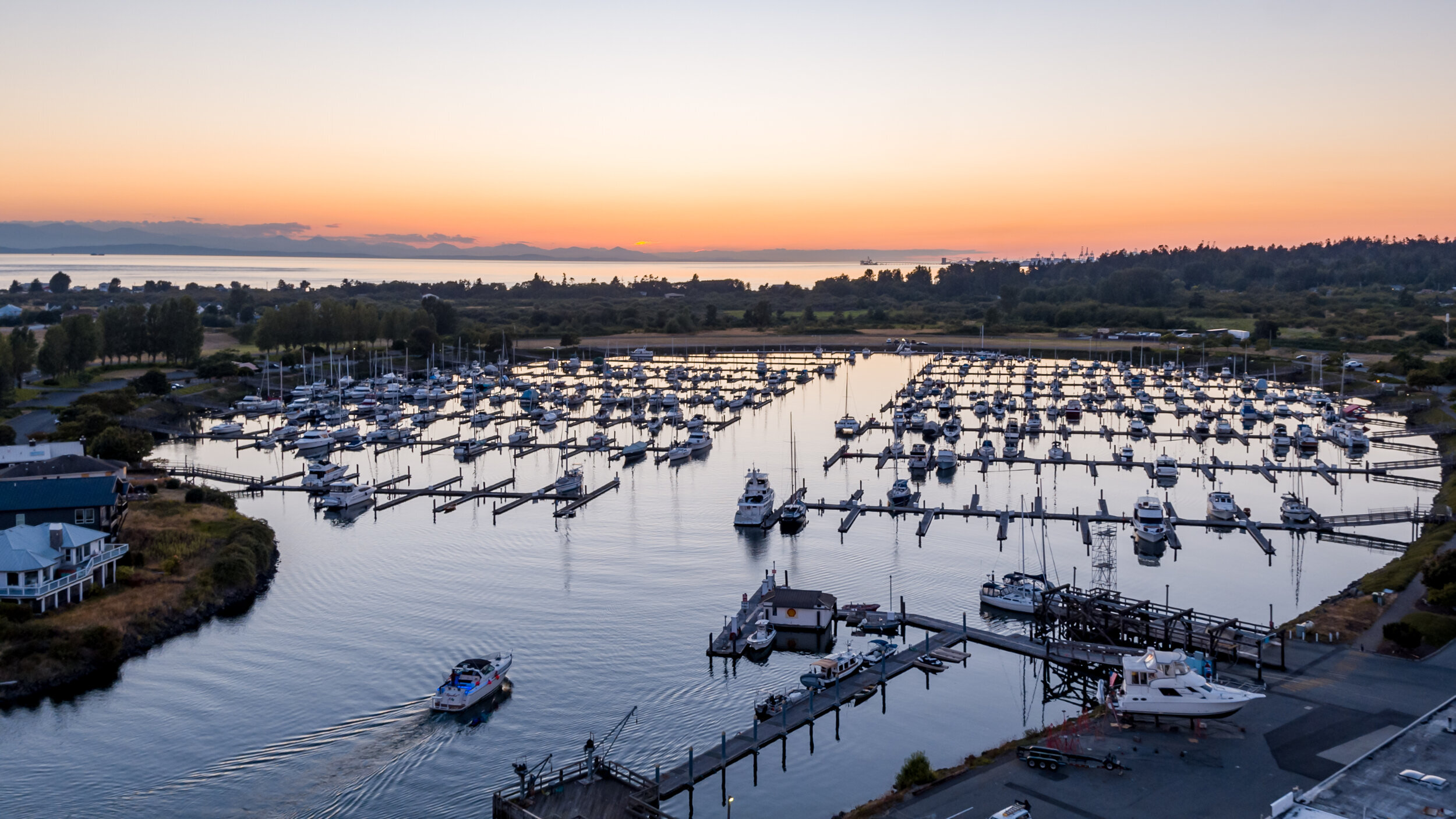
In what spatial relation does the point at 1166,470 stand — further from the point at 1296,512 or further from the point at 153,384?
the point at 153,384

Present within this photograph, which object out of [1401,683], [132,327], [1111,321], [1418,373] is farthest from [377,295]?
[1401,683]

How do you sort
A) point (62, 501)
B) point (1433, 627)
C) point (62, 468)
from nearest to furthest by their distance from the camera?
point (1433, 627) < point (62, 501) < point (62, 468)

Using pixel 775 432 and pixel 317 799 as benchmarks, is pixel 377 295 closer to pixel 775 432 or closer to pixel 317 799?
pixel 775 432

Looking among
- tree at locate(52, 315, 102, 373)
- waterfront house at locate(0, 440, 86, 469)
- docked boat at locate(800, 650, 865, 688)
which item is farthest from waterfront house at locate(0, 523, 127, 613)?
tree at locate(52, 315, 102, 373)

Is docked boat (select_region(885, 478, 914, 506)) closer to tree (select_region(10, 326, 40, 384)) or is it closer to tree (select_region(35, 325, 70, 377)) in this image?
tree (select_region(10, 326, 40, 384))

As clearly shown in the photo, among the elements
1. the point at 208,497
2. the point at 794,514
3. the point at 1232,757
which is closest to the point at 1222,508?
the point at 794,514
